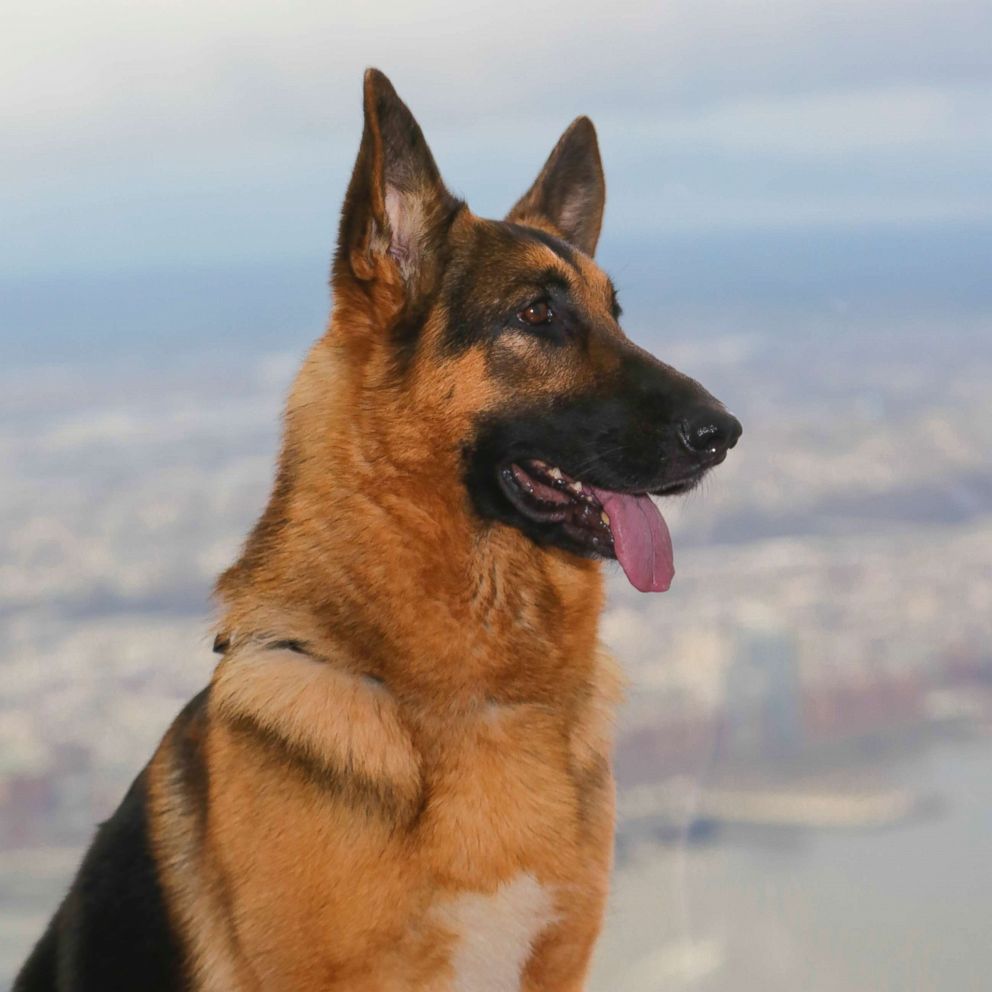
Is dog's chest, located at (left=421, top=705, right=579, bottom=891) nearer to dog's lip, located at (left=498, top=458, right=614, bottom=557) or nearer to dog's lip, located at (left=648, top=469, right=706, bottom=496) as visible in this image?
dog's lip, located at (left=498, top=458, right=614, bottom=557)

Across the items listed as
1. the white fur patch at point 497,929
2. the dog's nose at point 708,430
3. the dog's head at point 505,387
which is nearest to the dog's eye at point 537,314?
the dog's head at point 505,387

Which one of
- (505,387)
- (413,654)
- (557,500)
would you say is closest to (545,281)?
→ (505,387)

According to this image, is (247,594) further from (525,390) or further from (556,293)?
(556,293)

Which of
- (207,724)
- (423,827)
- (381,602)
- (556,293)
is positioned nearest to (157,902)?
(207,724)

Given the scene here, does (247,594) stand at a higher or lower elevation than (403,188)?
lower

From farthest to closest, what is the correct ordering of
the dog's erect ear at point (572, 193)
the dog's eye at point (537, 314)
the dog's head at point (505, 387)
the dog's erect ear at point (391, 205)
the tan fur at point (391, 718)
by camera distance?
the dog's erect ear at point (572, 193), the dog's eye at point (537, 314), the dog's head at point (505, 387), the dog's erect ear at point (391, 205), the tan fur at point (391, 718)

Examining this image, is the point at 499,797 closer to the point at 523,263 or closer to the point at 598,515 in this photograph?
the point at 598,515

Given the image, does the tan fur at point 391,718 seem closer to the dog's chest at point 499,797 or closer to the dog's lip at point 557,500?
the dog's chest at point 499,797

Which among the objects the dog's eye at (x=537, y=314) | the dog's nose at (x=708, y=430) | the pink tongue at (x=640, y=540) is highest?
the dog's eye at (x=537, y=314)
